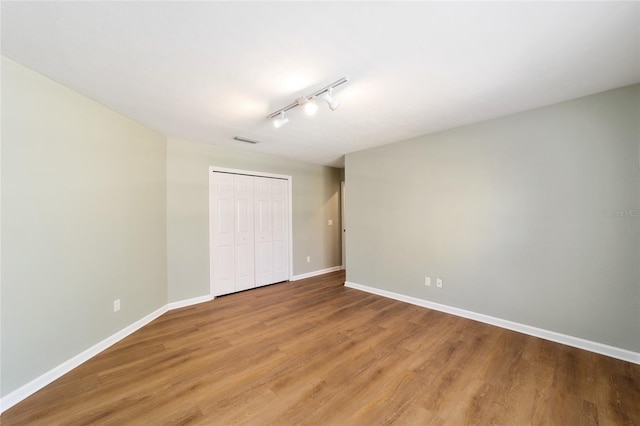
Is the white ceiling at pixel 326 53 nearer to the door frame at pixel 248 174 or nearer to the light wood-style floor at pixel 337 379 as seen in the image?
the door frame at pixel 248 174

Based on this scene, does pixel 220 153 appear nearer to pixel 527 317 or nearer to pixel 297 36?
pixel 297 36

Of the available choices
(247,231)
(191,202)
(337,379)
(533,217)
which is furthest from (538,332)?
(191,202)

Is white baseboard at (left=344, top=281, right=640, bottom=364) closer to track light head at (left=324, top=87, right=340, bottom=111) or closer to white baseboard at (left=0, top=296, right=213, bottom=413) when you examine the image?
track light head at (left=324, top=87, right=340, bottom=111)

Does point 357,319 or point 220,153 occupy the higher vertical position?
point 220,153

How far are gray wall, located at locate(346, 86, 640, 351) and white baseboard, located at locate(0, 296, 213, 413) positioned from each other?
350 cm

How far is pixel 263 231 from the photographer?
4527 mm

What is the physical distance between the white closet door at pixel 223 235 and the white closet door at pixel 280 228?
823 millimetres

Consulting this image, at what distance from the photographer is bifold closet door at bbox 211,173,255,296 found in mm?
3943

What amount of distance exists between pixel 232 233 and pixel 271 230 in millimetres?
774

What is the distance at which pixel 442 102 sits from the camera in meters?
2.47

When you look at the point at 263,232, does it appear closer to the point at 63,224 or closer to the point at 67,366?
the point at 63,224

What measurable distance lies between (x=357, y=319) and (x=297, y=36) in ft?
9.85

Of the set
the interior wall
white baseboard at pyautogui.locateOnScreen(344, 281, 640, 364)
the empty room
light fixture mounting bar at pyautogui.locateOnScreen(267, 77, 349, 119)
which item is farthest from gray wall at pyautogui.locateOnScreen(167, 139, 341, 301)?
white baseboard at pyautogui.locateOnScreen(344, 281, 640, 364)

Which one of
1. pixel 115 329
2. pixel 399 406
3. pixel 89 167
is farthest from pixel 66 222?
pixel 399 406
